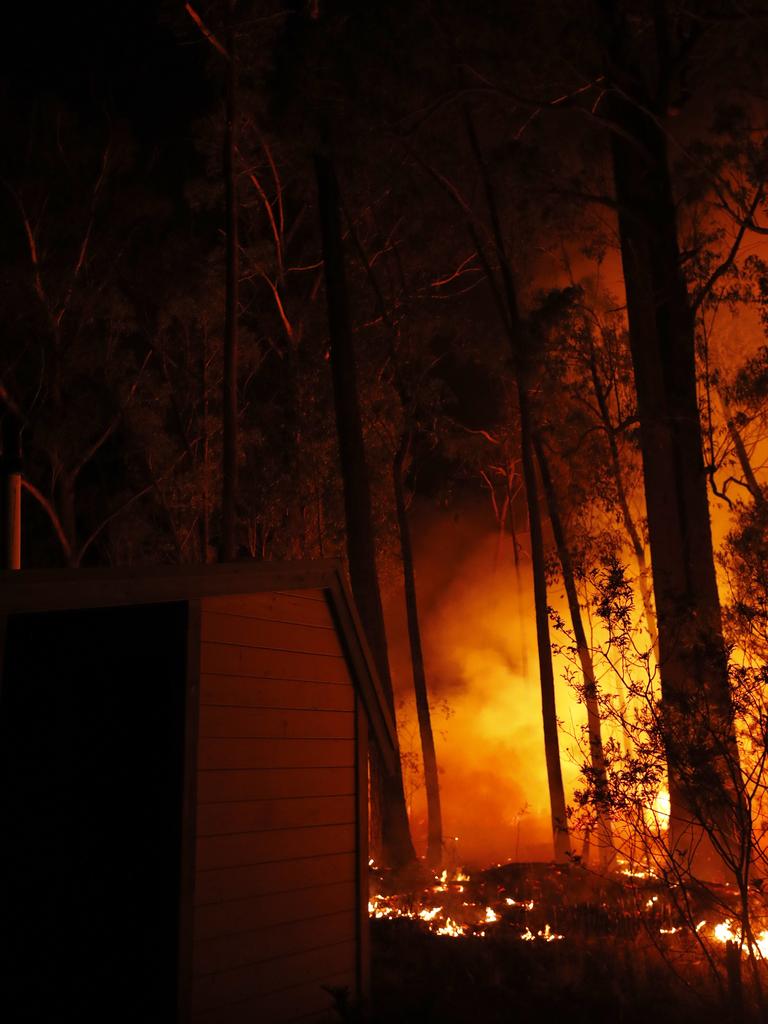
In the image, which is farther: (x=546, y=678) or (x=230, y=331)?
(x=546, y=678)

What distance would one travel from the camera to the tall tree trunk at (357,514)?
12820 millimetres

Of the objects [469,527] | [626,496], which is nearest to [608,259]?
[626,496]

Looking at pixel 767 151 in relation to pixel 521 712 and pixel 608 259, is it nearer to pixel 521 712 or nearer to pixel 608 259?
pixel 608 259

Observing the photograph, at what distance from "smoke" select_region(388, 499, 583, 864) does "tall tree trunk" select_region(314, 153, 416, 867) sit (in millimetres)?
7847

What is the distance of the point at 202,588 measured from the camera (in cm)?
545

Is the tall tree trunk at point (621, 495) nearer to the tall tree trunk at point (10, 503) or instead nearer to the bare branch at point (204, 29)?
the bare branch at point (204, 29)

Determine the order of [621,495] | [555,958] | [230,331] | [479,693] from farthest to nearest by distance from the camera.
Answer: [479,693], [621,495], [230,331], [555,958]

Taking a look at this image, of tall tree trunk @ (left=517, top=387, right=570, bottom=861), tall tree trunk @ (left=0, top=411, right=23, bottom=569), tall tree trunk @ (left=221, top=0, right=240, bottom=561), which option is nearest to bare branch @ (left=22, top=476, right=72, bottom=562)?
tall tree trunk @ (left=221, top=0, right=240, bottom=561)

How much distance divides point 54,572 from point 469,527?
2240cm

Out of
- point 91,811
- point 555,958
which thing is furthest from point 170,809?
point 555,958

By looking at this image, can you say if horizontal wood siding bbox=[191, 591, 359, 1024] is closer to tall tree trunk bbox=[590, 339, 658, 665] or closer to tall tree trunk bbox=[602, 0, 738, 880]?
tall tree trunk bbox=[602, 0, 738, 880]

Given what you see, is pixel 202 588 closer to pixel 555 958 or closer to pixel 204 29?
pixel 555 958

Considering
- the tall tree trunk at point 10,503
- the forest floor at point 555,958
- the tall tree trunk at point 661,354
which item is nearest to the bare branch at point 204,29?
the tall tree trunk at point 661,354

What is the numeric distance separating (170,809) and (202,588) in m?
1.14
